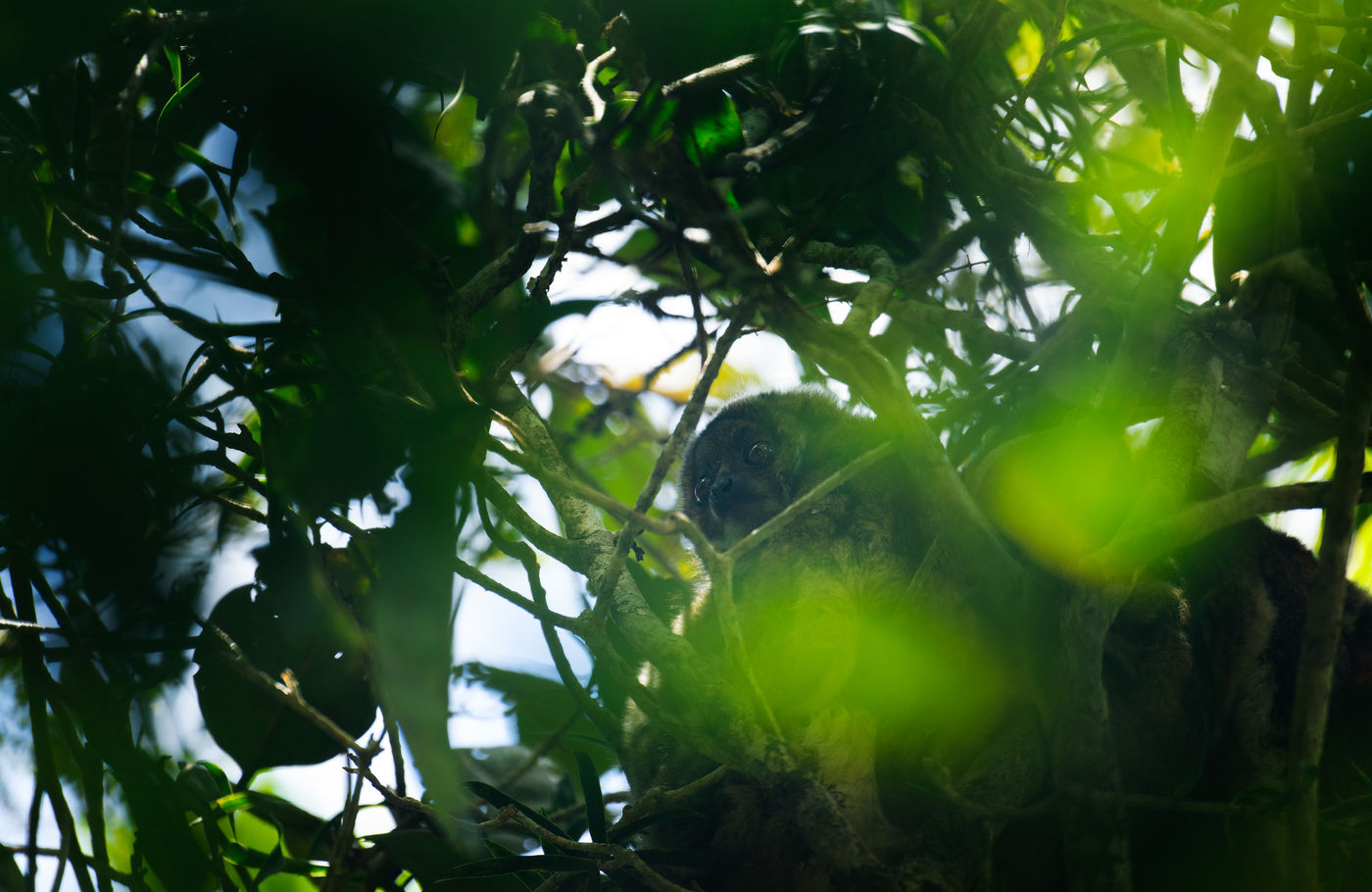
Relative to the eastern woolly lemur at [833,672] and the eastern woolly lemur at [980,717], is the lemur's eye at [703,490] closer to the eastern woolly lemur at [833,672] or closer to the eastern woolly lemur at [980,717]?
the eastern woolly lemur at [833,672]

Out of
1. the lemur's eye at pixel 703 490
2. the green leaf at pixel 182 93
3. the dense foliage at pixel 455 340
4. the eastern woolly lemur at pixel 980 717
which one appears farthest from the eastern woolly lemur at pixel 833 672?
the green leaf at pixel 182 93

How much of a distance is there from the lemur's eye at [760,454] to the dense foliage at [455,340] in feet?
4.52

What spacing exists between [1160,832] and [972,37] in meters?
2.65

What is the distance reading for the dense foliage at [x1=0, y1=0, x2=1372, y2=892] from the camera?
225 cm

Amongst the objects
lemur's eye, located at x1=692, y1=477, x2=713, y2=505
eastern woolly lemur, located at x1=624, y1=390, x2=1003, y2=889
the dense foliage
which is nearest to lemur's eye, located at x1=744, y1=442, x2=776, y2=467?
lemur's eye, located at x1=692, y1=477, x2=713, y2=505

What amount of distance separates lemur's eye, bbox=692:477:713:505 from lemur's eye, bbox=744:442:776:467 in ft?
0.87

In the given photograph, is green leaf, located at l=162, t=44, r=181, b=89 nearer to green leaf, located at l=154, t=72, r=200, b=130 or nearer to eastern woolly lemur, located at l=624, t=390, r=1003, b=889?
green leaf, located at l=154, t=72, r=200, b=130

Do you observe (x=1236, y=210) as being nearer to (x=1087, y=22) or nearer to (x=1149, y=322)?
(x=1149, y=322)

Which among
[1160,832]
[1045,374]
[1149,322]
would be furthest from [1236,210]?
[1160,832]

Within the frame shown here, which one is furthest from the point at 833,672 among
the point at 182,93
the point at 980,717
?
the point at 182,93

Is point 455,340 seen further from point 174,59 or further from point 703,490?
point 703,490

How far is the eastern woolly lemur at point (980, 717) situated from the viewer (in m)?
2.70

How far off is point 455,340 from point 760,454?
7.91 ft

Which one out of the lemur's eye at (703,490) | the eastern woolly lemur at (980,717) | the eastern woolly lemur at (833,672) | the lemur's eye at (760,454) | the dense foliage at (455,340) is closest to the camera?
the dense foliage at (455,340)
